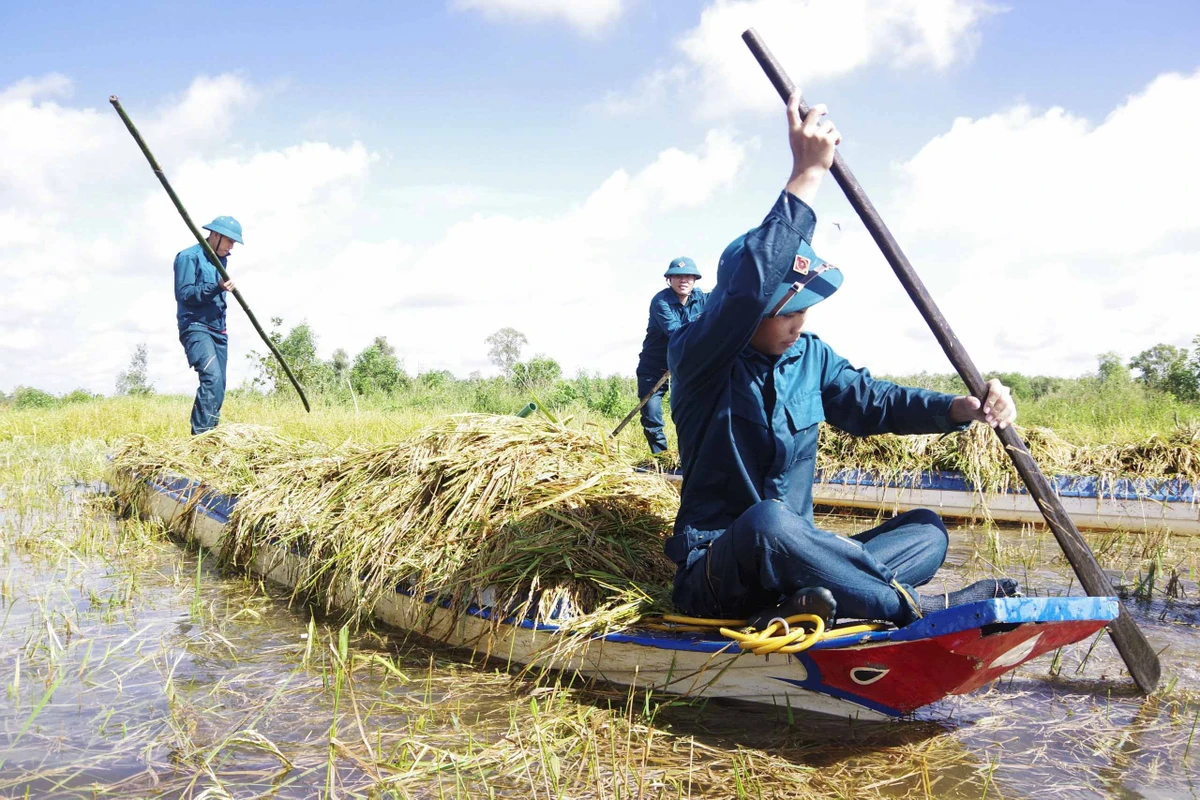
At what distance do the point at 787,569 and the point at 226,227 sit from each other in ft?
21.9

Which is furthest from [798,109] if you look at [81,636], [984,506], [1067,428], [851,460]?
[1067,428]

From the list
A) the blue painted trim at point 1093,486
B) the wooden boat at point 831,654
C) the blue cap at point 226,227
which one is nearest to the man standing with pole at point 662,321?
the blue painted trim at point 1093,486

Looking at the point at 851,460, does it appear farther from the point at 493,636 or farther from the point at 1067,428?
the point at 493,636

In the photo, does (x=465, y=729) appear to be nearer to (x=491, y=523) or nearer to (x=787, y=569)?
(x=491, y=523)

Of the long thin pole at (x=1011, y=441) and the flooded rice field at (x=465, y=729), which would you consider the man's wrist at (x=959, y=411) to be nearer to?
the long thin pole at (x=1011, y=441)

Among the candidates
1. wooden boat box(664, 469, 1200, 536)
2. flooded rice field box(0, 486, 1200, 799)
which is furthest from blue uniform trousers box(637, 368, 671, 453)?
flooded rice field box(0, 486, 1200, 799)

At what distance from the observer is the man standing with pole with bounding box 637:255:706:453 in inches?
333

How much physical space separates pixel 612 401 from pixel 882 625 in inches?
448

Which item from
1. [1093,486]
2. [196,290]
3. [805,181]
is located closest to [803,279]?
[805,181]

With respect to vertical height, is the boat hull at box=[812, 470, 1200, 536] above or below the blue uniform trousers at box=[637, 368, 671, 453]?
below

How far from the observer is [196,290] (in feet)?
23.8

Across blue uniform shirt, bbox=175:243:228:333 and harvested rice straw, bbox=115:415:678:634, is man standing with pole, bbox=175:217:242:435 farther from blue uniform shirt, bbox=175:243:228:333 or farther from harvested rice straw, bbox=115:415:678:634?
harvested rice straw, bbox=115:415:678:634

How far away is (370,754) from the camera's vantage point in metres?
2.57

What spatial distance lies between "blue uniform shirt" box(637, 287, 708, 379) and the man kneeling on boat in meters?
5.37
